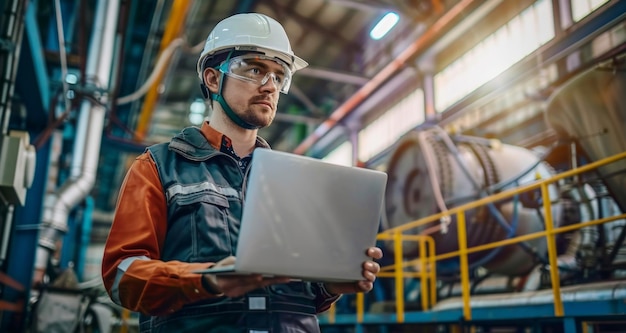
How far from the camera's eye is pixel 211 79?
80.9 inches

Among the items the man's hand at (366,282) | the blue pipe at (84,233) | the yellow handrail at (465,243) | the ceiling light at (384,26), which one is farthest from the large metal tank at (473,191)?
the blue pipe at (84,233)

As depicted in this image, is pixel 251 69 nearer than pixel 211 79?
Yes

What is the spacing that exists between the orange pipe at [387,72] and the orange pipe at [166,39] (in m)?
3.89

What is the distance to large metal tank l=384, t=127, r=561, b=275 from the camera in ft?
19.9

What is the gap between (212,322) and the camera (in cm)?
166

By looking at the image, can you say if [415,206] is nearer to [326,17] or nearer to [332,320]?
[332,320]

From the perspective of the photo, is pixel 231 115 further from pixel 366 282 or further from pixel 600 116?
pixel 600 116

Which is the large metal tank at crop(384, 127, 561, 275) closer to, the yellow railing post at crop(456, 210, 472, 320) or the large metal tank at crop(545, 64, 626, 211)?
the yellow railing post at crop(456, 210, 472, 320)

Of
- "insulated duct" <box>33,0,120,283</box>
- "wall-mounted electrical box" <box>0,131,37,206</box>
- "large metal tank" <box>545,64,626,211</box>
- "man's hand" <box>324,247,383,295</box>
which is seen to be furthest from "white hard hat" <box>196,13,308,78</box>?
"insulated duct" <box>33,0,120,283</box>

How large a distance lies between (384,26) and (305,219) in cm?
982

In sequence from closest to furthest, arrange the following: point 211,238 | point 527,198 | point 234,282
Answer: point 234,282 → point 211,238 → point 527,198

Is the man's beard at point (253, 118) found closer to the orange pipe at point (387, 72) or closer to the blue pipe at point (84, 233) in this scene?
the orange pipe at point (387, 72)

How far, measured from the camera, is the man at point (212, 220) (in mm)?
1569

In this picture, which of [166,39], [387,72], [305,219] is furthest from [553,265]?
[166,39]
